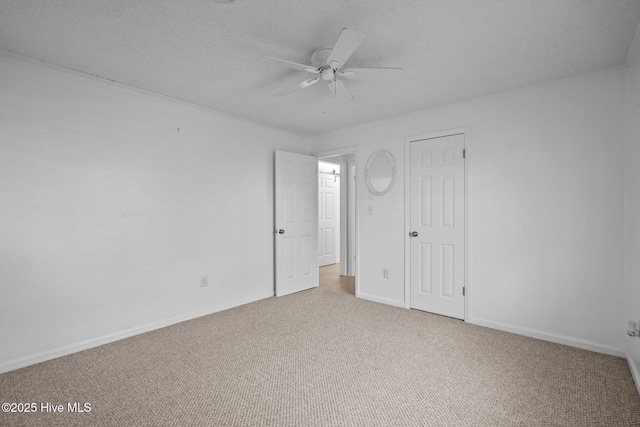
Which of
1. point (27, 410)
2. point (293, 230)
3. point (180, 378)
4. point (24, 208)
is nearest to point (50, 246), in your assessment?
point (24, 208)

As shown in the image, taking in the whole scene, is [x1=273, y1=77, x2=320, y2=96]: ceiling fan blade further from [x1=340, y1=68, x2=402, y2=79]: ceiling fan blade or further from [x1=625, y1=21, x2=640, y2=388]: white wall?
[x1=625, y1=21, x2=640, y2=388]: white wall

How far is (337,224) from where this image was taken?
6836 mm

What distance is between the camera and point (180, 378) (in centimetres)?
213

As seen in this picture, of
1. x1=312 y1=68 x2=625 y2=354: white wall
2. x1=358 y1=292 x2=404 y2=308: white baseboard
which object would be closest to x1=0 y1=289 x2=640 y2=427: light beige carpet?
x1=312 y1=68 x2=625 y2=354: white wall

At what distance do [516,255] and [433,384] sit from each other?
162 cm

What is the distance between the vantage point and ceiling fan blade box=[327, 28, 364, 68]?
1620 millimetres

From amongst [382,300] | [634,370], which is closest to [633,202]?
[634,370]

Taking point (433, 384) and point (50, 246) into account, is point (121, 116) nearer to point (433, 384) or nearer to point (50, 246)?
point (50, 246)

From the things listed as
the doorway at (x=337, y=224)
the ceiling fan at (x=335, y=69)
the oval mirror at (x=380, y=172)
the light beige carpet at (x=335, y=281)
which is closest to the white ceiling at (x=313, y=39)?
the ceiling fan at (x=335, y=69)

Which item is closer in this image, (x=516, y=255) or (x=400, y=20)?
(x=400, y=20)

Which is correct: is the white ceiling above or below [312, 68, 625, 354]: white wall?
above

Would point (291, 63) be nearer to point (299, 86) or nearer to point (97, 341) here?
point (299, 86)

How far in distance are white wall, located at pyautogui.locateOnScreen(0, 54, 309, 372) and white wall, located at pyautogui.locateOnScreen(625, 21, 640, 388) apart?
361 centimetres

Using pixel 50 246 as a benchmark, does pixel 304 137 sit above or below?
above
